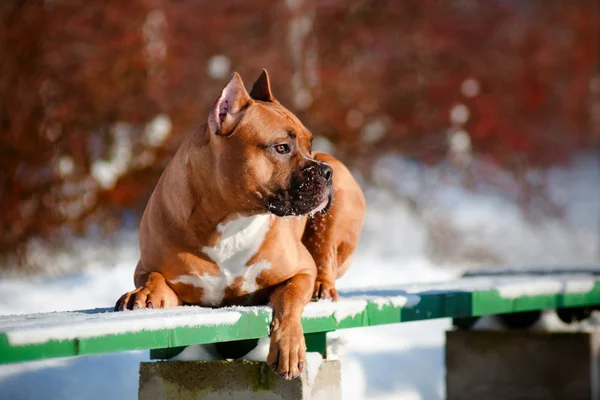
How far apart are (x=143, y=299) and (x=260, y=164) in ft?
2.23

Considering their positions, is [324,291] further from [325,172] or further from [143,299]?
[143,299]

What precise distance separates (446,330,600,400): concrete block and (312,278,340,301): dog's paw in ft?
6.49

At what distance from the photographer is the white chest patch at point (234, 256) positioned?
3453 millimetres

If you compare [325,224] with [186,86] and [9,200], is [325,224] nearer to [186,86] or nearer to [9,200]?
[9,200]

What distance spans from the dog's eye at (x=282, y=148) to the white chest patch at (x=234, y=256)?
0.93 feet

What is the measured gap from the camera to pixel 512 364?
5633 mm

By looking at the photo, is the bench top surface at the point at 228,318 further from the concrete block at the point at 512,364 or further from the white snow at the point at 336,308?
the concrete block at the point at 512,364

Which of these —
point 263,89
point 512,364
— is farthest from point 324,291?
point 512,364

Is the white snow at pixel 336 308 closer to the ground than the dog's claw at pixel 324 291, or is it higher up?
closer to the ground

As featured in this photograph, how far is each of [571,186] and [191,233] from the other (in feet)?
58.0

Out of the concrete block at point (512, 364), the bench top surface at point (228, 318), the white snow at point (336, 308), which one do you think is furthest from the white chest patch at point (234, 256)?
the concrete block at point (512, 364)

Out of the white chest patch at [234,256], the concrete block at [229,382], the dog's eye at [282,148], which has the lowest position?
the concrete block at [229,382]

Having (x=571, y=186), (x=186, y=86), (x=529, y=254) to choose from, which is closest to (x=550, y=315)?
(x=186, y=86)

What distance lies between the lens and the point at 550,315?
5645mm
